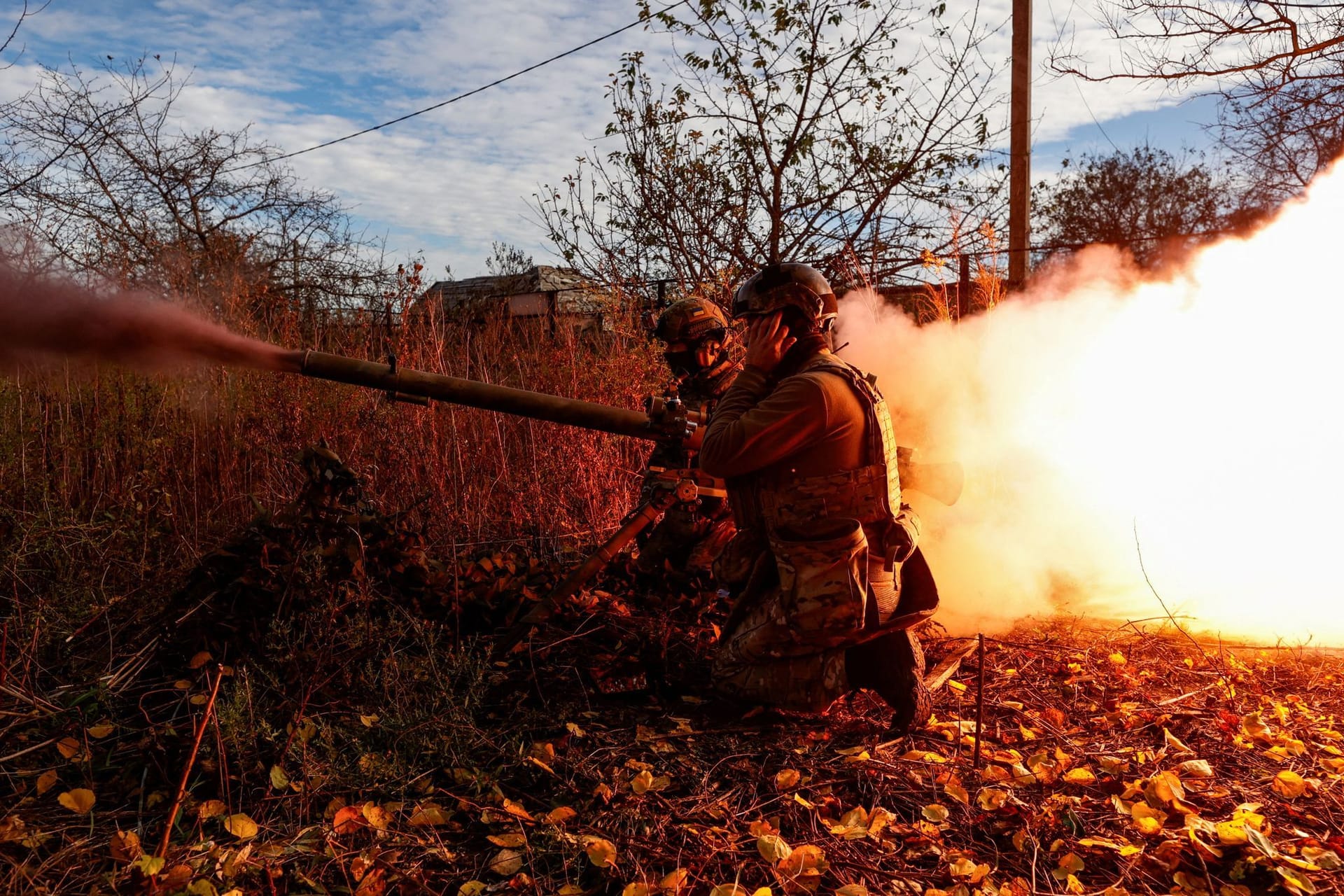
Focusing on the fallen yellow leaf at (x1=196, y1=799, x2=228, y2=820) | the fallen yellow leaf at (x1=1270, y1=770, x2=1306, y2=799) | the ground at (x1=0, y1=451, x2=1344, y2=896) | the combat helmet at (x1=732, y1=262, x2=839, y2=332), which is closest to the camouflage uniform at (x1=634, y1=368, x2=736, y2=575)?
the ground at (x1=0, y1=451, x2=1344, y2=896)

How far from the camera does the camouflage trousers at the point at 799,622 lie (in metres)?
3.67

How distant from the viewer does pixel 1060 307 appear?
7672mm

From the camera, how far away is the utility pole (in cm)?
910

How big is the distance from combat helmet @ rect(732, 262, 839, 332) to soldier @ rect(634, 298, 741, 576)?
125 cm

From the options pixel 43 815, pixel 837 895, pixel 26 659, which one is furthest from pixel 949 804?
pixel 26 659

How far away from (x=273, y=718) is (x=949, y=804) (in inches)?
103

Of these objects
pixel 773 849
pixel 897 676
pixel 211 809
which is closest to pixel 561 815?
pixel 773 849

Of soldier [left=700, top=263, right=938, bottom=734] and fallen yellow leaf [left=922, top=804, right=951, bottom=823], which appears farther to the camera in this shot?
soldier [left=700, top=263, right=938, bottom=734]

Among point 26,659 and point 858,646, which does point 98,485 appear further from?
point 858,646

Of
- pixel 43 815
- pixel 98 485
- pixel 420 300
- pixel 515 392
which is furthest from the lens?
pixel 420 300

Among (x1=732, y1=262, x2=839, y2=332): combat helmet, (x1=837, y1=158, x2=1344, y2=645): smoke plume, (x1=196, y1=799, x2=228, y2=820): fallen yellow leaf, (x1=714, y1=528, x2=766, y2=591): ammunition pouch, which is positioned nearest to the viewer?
(x1=196, y1=799, x2=228, y2=820): fallen yellow leaf

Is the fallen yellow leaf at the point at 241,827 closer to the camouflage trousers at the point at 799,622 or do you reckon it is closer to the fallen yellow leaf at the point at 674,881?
the fallen yellow leaf at the point at 674,881

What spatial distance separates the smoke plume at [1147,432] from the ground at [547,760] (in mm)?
1770

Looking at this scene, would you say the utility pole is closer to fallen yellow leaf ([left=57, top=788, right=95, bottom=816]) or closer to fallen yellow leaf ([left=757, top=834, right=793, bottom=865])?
fallen yellow leaf ([left=757, top=834, right=793, bottom=865])
